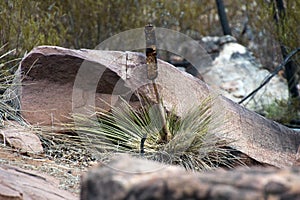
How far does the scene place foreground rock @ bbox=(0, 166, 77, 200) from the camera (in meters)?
2.96

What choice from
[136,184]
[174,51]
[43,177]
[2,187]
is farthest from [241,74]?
[136,184]

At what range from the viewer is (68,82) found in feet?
15.9

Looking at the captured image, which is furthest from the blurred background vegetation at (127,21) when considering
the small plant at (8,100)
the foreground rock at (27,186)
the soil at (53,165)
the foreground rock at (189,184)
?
the foreground rock at (189,184)

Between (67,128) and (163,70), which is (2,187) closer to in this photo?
(67,128)

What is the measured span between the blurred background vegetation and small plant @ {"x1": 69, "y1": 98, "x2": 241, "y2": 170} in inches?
76.6

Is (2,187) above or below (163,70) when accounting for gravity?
below

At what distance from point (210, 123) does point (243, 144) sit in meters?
0.34

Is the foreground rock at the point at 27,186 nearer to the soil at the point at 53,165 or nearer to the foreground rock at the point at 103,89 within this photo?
the soil at the point at 53,165

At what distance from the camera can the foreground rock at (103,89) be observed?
187 inches

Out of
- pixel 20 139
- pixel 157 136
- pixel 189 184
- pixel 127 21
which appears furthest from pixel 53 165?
pixel 127 21

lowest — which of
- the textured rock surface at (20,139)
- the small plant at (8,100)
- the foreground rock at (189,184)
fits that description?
the textured rock surface at (20,139)

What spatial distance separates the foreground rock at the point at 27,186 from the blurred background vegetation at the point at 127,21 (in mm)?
2877

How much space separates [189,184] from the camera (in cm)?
160

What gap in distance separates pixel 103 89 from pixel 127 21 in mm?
3781
